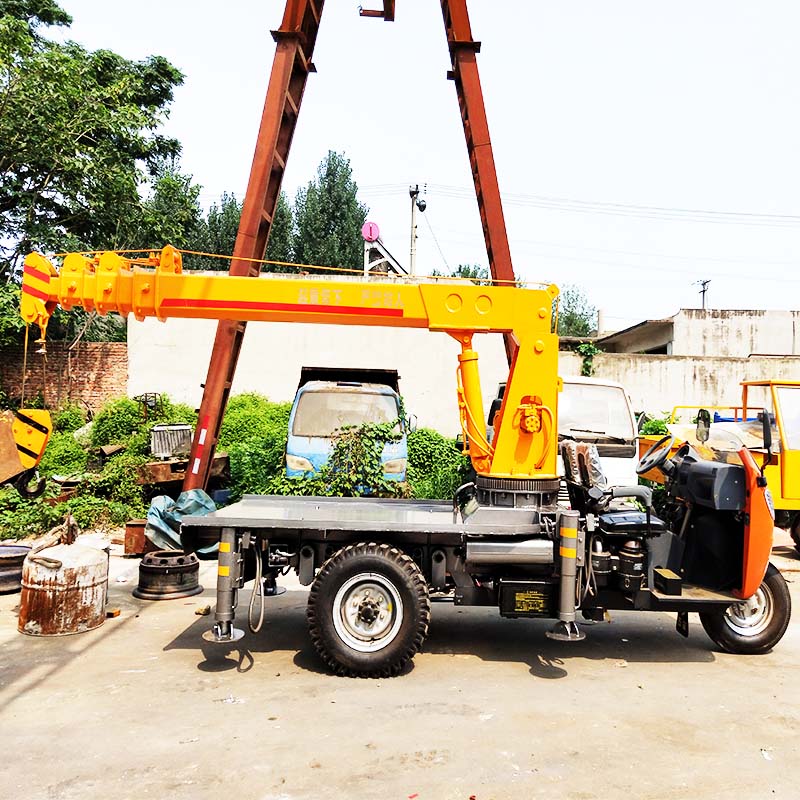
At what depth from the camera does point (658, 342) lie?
27.5 meters

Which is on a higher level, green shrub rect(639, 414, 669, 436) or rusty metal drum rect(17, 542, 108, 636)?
green shrub rect(639, 414, 669, 436)

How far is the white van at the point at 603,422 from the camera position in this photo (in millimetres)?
9680

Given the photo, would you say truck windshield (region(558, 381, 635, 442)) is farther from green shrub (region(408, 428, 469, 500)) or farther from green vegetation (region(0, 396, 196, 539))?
green vegetation (region(0, 396, 196, 539))

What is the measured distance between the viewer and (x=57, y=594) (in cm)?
622

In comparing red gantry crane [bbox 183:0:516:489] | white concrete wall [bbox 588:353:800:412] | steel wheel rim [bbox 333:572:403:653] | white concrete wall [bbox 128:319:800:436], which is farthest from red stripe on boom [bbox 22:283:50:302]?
white concrete wall [bbox 588:353:800:412]

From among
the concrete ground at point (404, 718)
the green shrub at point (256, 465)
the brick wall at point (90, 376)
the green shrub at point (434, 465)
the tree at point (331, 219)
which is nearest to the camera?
the concrete ground at point (404, 718)

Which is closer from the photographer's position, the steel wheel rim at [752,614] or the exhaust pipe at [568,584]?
the exhaust pipe at [568,584]

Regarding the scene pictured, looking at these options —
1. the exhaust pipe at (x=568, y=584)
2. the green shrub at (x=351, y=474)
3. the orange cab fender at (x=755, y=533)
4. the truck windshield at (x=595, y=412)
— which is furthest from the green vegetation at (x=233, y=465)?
the orange cab fender at (x=755, y=533)

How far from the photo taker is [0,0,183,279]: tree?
15773 millimetres

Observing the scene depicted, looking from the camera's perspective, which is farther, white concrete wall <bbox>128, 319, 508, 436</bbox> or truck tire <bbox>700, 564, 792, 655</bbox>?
white concrete wall <bbox>128, 319, 508, 436</bbox>

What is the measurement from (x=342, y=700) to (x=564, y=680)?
5.66 feet

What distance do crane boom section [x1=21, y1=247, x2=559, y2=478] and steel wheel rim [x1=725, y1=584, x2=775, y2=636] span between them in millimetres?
1994

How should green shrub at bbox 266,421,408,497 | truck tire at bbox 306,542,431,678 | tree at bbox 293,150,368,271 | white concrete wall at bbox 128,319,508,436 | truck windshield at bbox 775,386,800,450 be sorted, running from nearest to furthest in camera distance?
1. truck tire at bbox 306,542,431,678
2. green shrub at bbox 266,421,408,497
3. truck windshield at bbox 775,386,800,450
4. white concrete wall at bbox 128,319,508,436
5. tree at bbox 293,150,368,271

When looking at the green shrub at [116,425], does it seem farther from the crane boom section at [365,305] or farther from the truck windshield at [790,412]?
the truck windshield at [790,412]
